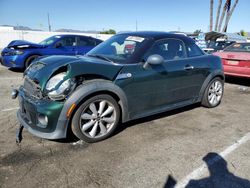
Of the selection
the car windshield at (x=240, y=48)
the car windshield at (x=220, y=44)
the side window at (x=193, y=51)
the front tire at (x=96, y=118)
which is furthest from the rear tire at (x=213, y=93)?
the car windshield at (x=220, y=44)

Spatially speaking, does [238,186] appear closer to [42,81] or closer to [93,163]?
[93,163]

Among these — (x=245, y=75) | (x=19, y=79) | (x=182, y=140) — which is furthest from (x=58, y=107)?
(x=245, y=75)

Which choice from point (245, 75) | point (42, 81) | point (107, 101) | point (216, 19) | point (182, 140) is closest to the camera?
point (42, 81)

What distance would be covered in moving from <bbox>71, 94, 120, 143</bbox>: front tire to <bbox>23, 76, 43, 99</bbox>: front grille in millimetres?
571

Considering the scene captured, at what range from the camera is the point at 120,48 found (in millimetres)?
4125

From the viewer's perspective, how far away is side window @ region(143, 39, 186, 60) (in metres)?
3.88

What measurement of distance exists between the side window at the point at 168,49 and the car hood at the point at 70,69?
27.9 inches

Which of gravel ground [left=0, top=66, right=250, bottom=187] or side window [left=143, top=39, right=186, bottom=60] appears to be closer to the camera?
gravel ground [left=0, top=66, right=250, bottom=187]

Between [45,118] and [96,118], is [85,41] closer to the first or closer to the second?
[96,118]

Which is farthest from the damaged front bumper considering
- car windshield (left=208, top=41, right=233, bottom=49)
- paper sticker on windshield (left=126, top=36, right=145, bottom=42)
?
car windshield (left=208, top=41, right=233, bottom=49)

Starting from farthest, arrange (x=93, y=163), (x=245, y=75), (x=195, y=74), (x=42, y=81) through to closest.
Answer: (x=245, y=75) → (x=195, y=74) → (x=42, y=81) → (x=93, y=163)

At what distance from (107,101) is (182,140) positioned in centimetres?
132

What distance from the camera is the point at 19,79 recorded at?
793cm

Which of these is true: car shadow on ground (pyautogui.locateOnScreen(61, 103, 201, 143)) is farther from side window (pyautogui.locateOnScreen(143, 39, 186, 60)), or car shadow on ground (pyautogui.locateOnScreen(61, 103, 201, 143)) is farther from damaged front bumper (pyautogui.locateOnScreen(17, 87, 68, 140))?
side window (pyautogui.locateOnScreen(143, 39, 186, 60))
